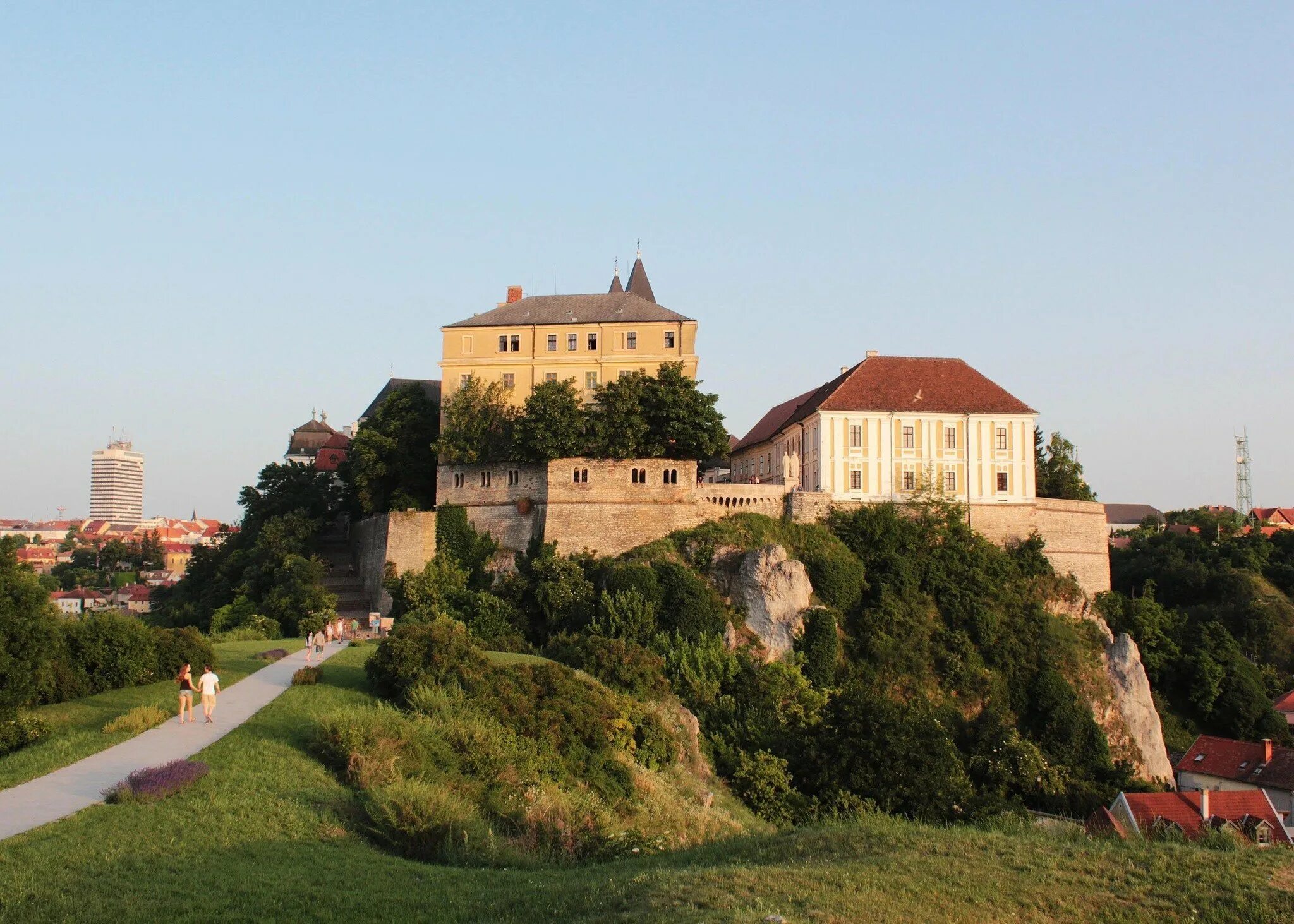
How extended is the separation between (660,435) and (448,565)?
9282 millimetres

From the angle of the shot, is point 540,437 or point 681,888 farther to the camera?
point 540,437

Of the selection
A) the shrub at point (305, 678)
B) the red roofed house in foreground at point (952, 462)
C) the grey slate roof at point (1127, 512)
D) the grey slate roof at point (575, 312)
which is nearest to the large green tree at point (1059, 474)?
the red roofed house in foreground at point (952, 462)

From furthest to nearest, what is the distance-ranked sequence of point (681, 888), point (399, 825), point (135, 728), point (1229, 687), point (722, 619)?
1. point (1229, 687)
2. point (722, 619)
3. point (135, 728)
4. point (399, 825)
5. point (681, 888)

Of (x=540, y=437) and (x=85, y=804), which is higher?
(x=540, y=437)

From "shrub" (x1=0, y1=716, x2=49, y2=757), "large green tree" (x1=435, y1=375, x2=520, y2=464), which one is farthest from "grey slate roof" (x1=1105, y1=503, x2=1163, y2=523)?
"shrub" (x1=0, y1=716, x2=49, y2=757)

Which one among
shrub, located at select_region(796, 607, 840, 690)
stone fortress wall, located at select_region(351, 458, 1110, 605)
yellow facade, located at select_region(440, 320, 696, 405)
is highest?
yellow facade, located at select_region(440, 320, 696, 405)

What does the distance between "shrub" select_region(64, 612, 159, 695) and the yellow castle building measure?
75.2 feet

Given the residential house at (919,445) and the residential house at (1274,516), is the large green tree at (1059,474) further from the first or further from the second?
the residential house at (1274,516)

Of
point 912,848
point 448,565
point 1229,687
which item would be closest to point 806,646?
point 448,565

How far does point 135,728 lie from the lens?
19781 millimetres

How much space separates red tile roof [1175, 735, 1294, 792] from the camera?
40.9 metres

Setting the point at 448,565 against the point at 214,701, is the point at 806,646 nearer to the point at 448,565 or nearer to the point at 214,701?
the point at 448,565

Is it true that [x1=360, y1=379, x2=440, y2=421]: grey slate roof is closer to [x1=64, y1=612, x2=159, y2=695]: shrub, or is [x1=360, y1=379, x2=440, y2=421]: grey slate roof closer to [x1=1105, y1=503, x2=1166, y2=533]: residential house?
[x1=64, y1=612, x2=159, y2=695]: shrub

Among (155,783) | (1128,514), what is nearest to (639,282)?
(155,783)
